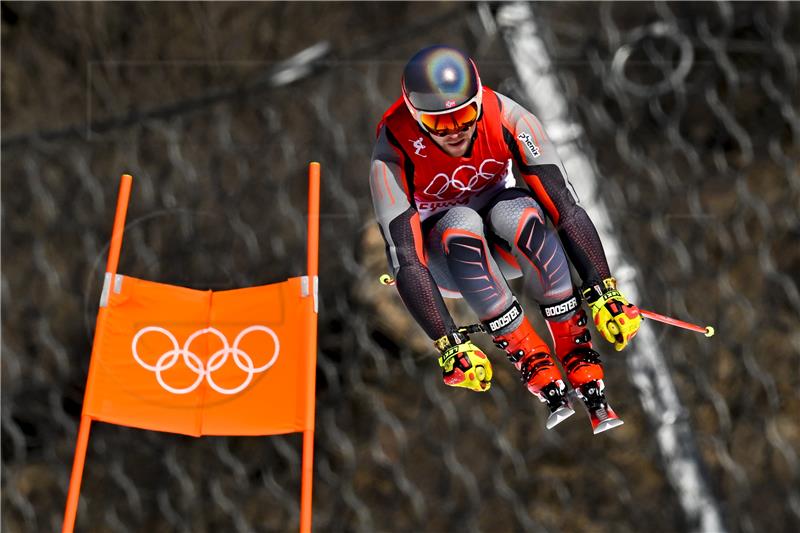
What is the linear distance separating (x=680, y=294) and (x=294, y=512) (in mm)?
864

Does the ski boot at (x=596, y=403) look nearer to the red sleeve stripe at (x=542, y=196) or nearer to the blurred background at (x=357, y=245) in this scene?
the red sleeve stripe at (x=542, y=196)

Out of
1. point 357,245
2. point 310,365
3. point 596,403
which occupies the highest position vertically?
point 357,245

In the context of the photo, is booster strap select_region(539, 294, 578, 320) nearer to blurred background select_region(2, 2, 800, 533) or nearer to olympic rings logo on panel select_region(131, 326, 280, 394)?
olympic rings logo on panel select_region(131, 326, 280, 394)

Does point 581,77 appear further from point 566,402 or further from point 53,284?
point 566,402

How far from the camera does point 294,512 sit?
211cm

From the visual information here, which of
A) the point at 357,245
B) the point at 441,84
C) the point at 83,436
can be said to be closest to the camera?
the point at 441,84

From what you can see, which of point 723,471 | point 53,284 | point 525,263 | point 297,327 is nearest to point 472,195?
point 525,263

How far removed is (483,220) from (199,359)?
482mm

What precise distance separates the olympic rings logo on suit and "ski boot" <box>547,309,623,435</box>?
0.12 metres

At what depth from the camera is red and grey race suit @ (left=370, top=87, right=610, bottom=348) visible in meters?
0.78

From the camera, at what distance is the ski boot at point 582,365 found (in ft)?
2.63

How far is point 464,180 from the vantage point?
816 mm

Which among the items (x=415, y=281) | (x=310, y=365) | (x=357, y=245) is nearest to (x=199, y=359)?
(x=310, y=365)

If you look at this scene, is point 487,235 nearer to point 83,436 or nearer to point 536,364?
point 536,364
